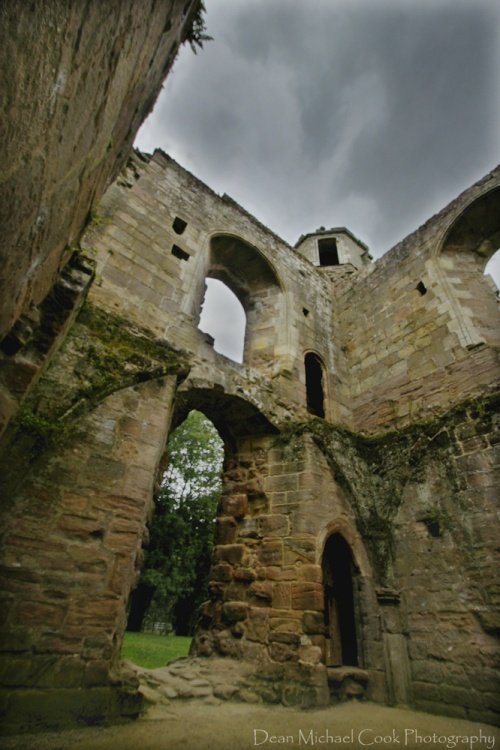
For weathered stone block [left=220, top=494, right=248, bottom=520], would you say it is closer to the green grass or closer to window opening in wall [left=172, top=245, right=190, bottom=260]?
the green grass

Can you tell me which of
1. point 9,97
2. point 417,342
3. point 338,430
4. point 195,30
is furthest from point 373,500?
point 195,30

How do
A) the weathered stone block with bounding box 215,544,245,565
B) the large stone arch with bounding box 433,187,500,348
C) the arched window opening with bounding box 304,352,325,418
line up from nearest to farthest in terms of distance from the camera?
the weathered stone block with bounding box 215,544,245,565
the large stone arch with bounding box 433,187,500,348
the arched window opening with bounding box 304,352,325,418

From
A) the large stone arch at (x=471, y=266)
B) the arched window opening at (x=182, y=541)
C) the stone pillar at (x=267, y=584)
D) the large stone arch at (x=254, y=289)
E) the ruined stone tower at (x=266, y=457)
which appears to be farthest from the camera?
the arched window opening at (x=182, y=541)

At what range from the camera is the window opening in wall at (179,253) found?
6.30 meters

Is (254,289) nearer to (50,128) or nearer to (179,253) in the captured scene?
(179,253)

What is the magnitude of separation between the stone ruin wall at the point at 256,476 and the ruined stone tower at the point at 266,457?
0.07 feet

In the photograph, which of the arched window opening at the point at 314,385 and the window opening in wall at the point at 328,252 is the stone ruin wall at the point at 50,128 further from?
the window opening in wall at the point at 328,252

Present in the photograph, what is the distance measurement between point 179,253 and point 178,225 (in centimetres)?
70

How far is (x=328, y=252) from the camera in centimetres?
1431

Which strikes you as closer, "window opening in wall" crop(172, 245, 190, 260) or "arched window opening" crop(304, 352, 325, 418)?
"window opening in wall" crop(172, 245, 190, 260)

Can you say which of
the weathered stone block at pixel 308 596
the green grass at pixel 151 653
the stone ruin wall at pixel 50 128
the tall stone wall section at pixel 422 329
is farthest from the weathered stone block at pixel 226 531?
the stone ruin wall at pixel 50 128

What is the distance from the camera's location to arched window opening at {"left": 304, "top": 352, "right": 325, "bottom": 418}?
24.5 ft

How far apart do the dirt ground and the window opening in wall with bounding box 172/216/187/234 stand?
630 cm

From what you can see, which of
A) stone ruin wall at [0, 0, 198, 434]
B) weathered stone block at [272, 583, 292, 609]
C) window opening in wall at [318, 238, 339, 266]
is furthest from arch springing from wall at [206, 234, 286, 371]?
window opening in wall at [318, 238, 339, 266]
